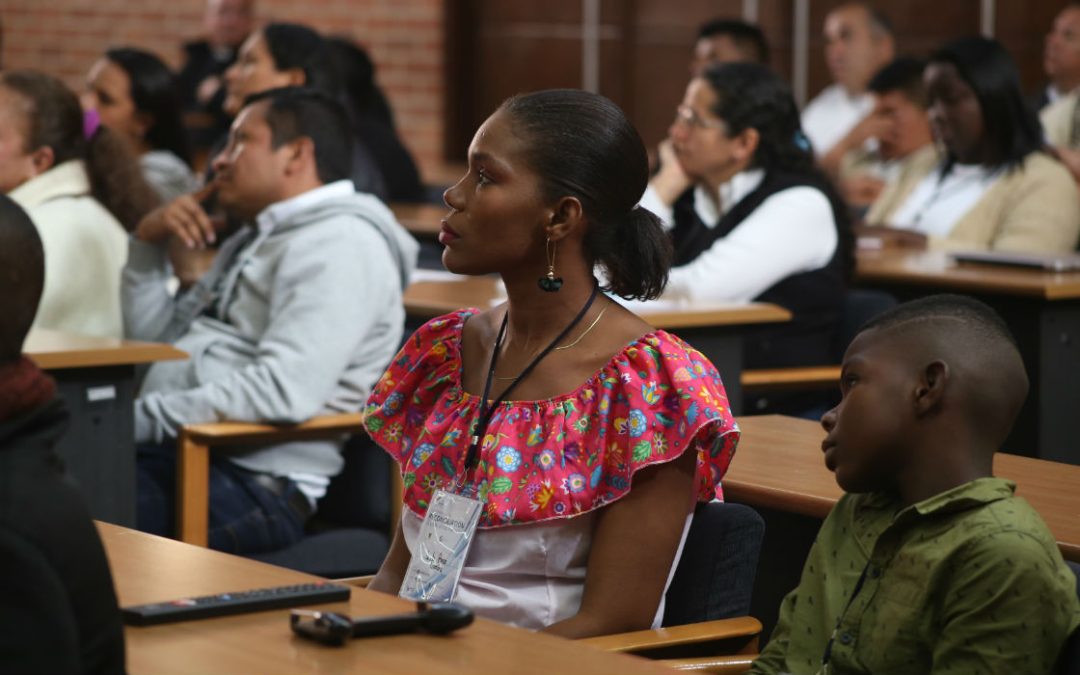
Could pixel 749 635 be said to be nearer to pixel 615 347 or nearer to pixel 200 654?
pixel 615 347

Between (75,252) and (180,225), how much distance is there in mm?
250

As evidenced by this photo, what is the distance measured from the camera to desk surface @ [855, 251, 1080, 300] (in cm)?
412

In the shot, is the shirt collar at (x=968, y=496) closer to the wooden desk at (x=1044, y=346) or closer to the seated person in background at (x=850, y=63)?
the wooden desk at (x=1044, y=346)

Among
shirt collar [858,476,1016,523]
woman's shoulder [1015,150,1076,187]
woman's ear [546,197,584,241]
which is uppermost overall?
woman's ear [546,197,584,241]

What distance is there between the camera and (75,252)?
3807mm

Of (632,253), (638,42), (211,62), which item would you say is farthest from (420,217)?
(632,253)

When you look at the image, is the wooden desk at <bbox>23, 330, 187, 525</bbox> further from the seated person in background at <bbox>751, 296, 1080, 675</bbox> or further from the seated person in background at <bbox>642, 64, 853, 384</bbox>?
the seated person in background at <bbox>751, 296, 1080, 675</bbox>

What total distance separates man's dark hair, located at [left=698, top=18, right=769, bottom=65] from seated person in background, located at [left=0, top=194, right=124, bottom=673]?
5.83 m

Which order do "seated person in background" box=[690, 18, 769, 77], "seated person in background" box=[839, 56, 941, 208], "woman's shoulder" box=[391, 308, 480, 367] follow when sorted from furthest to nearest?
"seated person in background" box=[690, 18, 769, 77] < "seated person in background" box=[839, 56, 941, 208] < "woman's shoulder" box=[391, 308, 480, 367]

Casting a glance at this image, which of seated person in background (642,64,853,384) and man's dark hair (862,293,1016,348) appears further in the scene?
seated person in background (642,64,853,384)

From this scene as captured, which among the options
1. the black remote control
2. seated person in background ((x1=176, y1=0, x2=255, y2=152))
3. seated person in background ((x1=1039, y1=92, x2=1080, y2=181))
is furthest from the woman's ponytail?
seated person in background ((x1=176, y1=0, x2=255, y2=152))

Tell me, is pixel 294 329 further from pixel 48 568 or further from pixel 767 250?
pixel 48 568

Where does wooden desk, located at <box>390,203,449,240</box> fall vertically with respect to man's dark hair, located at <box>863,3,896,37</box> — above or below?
below

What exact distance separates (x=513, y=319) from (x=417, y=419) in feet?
0.63
